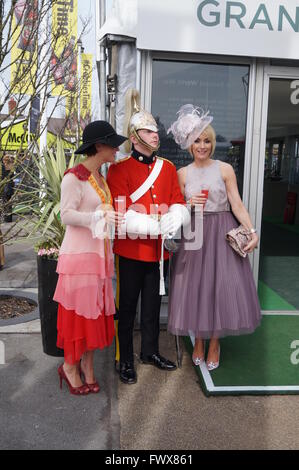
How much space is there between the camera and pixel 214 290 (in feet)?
10.9

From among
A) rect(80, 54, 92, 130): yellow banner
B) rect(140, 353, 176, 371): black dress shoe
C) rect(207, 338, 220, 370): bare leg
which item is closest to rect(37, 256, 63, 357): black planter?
rect(140, 353, 176, 371): black dress shoe

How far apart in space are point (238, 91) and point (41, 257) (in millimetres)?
2446

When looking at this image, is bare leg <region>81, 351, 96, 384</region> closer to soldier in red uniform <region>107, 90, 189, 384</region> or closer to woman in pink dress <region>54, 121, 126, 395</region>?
woman in pink dress <region>54, 121, 126, 395</region>

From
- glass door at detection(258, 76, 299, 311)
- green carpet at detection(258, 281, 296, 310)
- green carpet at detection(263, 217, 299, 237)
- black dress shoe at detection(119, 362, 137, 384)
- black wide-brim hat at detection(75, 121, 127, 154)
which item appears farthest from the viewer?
green carpet at detection(263, 217, 299, 237)

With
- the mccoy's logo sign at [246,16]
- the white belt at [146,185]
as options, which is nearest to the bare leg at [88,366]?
the white belt at [146,185]

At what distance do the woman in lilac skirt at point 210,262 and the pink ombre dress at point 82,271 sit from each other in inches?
22.6

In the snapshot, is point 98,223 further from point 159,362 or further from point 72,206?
point 159,362

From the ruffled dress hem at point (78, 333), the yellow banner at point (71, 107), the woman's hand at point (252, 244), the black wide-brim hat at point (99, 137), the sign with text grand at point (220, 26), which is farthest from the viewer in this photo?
the yellow banner at point (71, 107)

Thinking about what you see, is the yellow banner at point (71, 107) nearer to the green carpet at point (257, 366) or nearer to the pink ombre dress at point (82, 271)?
the pink ombre dress at point (82, 271)

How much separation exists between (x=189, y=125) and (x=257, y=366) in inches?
75.0

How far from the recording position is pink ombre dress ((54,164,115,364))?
2.80m

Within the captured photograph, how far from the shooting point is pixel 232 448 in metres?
2.61

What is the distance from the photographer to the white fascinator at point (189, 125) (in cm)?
320
